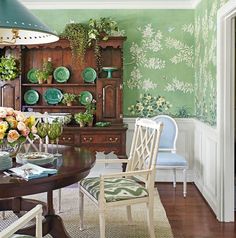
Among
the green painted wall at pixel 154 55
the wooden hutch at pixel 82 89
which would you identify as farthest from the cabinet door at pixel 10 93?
the green painted wall at pixel 154 55

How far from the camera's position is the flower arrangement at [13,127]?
2.48 metres

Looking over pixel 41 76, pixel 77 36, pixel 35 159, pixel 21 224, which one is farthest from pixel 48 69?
pixel 21 224

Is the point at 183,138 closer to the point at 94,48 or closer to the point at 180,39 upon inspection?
the point at 180,39

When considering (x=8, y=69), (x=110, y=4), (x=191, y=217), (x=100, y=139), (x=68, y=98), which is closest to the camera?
(x=191, y=217)

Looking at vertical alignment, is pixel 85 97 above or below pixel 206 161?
above

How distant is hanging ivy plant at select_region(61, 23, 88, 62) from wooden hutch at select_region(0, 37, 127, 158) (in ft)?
0.28

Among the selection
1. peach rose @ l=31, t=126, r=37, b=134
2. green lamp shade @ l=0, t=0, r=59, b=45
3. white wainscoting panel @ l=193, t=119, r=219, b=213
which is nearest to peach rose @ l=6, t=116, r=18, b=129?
peach rose @ l=31, t=126, r=37, b=134

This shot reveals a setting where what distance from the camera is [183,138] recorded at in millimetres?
5383

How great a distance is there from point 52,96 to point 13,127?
9.19 ft

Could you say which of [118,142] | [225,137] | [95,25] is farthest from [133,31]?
[225,137]

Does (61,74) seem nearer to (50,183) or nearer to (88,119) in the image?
(88,119)

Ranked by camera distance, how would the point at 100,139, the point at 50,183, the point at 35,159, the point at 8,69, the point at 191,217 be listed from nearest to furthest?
the point at 50,183 < the point at 35,159 < the point at 191,217 < the point at 100,139 < the point at 8,69

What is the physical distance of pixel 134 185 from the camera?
3096mm

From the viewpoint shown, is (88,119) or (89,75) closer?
(88,119)
